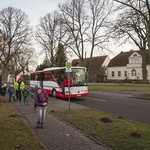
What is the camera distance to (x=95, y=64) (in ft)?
245

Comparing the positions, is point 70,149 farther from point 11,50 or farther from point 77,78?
point 11,50

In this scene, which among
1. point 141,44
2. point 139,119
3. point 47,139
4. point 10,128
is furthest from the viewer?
point 141,44

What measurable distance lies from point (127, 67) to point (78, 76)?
46.7m

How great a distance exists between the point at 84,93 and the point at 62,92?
2.00 meters

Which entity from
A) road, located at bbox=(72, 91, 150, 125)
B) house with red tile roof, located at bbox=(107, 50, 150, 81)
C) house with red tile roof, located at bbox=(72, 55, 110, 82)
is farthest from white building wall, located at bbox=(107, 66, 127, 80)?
road, located at bbox=(72, 91, 150, 125)

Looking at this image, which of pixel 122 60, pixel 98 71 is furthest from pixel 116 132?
pixel 122 60

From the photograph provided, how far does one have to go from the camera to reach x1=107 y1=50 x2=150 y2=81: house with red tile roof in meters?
62.4

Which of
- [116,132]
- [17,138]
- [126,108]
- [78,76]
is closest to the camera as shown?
[17,138]

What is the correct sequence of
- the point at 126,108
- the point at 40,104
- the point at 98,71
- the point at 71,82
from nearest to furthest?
the point at 40,104 < the point at 126,108 < the point at 71,82 < the point at 98,71

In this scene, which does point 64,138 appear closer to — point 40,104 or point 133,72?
point 40,104

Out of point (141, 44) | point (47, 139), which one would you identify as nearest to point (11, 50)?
point (141, 44)

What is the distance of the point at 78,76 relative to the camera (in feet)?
66.0

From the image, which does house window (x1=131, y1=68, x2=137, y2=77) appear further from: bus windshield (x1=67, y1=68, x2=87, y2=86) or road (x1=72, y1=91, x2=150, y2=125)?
road (x1=72, y1=91, x2=150, y2=125)

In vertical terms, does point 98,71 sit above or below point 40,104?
above
